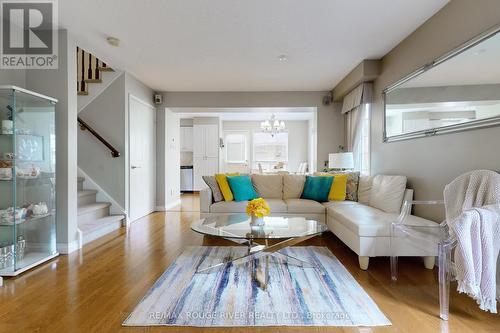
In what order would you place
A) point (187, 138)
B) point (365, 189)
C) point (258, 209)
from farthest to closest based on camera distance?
point (187, 138)
point (365, 189)
point (258, 209)

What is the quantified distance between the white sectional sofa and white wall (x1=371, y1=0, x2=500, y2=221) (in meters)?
0.21

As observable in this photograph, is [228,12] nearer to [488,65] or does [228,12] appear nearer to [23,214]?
[488,65]

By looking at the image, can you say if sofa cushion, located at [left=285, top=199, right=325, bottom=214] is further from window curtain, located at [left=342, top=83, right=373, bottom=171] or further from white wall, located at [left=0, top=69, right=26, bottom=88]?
white wall, located at [left=0, top=69, right=26, bottom=88]

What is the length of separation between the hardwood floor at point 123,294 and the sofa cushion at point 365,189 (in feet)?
3.15

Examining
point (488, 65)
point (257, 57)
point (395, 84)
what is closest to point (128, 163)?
point (257, 57)

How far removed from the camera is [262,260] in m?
2.73

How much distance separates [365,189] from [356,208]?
0.73 metres

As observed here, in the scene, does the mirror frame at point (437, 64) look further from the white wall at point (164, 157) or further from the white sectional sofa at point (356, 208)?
the white wall at point (164, 157)

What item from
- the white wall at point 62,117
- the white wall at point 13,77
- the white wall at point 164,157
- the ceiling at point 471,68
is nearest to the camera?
the ceiling at point 471,68

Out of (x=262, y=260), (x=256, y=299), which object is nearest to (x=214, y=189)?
(x=262, y=260)

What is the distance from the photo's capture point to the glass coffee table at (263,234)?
2.33 metres

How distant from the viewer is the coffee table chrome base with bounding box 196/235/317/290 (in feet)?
7.80

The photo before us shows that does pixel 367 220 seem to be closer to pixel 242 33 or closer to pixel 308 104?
pixel 242 33

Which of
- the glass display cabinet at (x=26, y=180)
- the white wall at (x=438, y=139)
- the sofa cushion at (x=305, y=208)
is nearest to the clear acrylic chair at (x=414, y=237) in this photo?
the white wall at (x=438, y=139)
